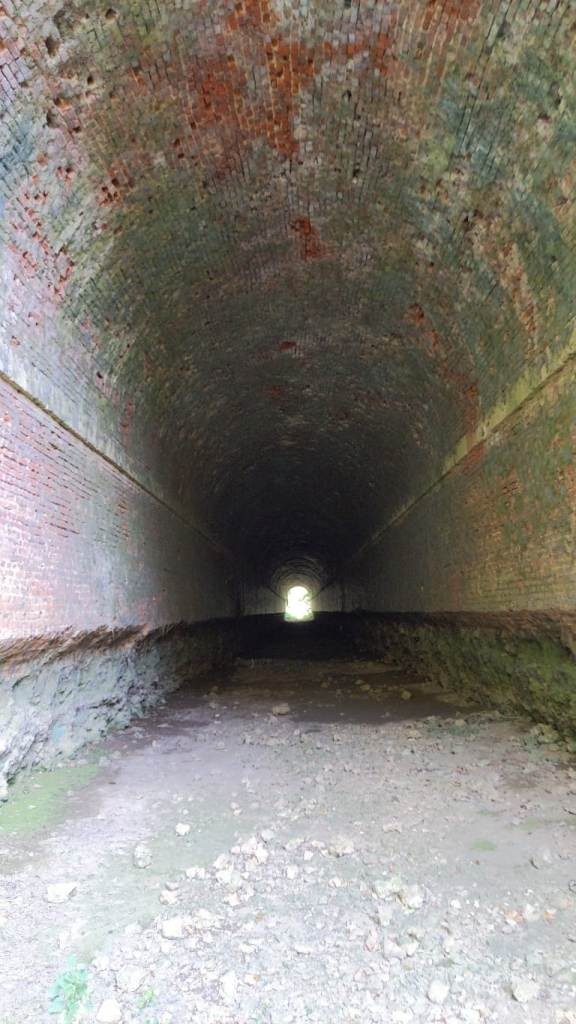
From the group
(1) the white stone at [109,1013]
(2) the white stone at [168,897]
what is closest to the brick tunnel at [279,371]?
(1) the white stone at [109,1013]

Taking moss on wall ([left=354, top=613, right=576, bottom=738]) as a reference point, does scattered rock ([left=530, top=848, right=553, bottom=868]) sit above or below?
below

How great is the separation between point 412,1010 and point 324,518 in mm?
16602

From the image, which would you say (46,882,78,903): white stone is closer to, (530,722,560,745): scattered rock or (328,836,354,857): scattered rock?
(328,836,354,857): scattered rock

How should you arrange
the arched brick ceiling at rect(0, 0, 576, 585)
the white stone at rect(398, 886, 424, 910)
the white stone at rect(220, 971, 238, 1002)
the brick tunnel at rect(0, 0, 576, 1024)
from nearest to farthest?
the white stone at rect(220, 971, 238, 1002) < the white stone at rect(398, 886, 424, 910) < the brick tunnel at rect(0, 0, 576, 1024) < the arched brick ceiling at rect(0, 0, 576, 585)

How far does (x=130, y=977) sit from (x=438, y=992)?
1.10 m

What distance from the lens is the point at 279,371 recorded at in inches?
372

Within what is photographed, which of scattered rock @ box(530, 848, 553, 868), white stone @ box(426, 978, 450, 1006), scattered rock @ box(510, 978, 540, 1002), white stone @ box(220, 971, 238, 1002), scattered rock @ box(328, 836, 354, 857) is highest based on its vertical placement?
scattered rock @ box(530, 848, 553, 868)

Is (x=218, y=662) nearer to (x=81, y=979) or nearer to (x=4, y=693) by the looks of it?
(x=4, y=693)

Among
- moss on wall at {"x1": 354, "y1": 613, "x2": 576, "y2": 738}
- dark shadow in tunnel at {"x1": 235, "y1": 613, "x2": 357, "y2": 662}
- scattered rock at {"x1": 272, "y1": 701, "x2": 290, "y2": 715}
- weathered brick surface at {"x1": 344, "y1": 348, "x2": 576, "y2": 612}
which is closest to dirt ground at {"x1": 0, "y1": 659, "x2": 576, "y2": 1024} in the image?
moss on wall at {"x1": 354, "y1": 613, "x2": 576, "y2": 738}

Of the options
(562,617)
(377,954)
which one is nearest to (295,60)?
(562,617)

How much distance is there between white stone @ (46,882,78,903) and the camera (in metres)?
3.00

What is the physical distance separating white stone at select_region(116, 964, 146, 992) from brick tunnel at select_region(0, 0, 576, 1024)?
1 centimetres

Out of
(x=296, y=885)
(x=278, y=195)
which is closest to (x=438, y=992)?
(x=296, y=885)

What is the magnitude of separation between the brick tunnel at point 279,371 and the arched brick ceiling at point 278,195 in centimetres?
2
